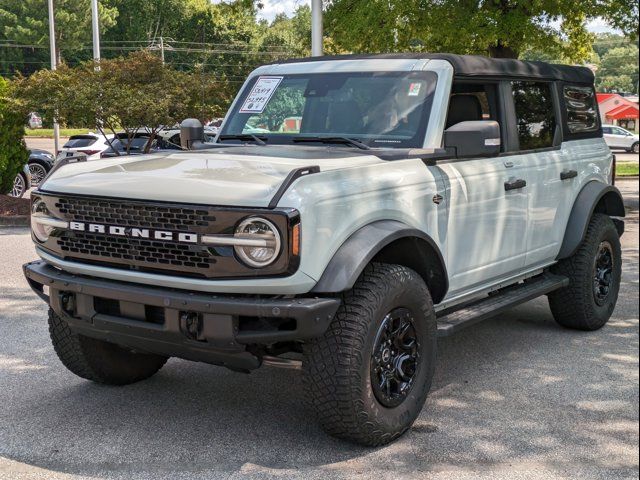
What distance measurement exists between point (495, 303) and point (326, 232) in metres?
1.93

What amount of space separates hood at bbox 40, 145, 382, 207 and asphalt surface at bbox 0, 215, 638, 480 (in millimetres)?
1271

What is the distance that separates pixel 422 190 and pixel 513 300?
1.35 meters

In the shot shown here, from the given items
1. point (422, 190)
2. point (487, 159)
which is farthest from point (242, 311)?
point (487, 159)

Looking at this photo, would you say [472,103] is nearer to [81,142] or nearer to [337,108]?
[337,108]

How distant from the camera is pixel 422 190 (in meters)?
4.61

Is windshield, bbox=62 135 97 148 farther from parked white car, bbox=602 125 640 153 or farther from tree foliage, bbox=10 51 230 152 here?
parked white car, bbox=602 125 640 153

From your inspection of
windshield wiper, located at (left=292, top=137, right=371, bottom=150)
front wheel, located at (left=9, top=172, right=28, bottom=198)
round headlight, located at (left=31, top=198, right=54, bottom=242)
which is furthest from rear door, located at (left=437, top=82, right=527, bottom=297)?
front wheel, located at (left=9, top=172, right=28, bottom=198)

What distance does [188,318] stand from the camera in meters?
3.90

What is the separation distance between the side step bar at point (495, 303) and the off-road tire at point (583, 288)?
175 millimetres

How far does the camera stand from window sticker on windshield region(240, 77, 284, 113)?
5742mm

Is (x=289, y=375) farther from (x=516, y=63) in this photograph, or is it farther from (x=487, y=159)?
(x=516, y=63)

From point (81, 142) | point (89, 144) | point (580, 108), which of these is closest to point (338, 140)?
point (580, 108)

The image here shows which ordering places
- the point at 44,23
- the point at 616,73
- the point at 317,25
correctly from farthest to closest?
the point at 616,73 → the point at 44,23 → the point at 317,25

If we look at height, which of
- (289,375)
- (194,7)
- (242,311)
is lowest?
(289,375)
